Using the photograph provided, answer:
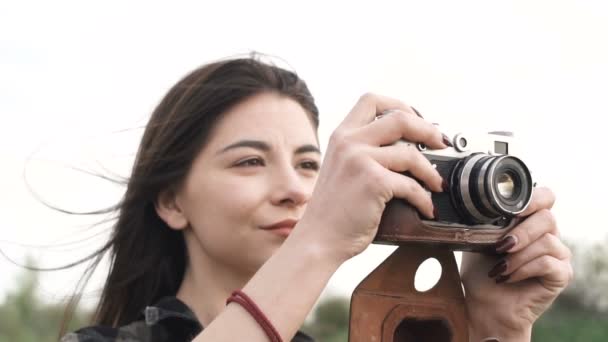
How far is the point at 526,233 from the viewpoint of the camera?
1.71m

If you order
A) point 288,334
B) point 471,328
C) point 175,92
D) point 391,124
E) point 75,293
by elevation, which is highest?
point 391,124

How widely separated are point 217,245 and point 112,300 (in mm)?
412

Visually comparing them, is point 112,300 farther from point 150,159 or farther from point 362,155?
point 362,155

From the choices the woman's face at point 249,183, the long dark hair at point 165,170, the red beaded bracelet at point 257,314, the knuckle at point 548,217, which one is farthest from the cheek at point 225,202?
the knuckle at point 548,217

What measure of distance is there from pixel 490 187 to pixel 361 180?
10.4 inches

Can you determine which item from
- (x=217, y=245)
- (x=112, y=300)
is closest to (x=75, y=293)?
(x=112, y=300)

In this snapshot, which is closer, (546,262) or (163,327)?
(546,262)

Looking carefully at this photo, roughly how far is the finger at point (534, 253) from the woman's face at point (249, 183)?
16.5 inches

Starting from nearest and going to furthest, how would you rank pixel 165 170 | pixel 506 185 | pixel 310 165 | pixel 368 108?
pixel 368 108 → pixel 506 185 → pixel 310 165 → pixel 165 170

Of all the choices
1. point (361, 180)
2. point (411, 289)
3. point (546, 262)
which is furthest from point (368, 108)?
point (546, 262)

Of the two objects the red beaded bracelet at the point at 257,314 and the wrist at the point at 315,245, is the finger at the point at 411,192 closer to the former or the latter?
the wrist at the point at 315,245

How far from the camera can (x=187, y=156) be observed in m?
2.12

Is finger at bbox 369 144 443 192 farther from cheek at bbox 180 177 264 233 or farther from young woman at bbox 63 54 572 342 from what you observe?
cheek at bbox 180 177 264 233

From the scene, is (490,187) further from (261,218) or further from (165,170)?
(165,170)
